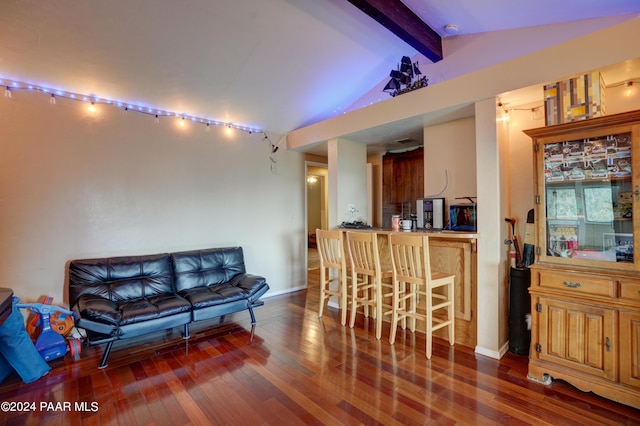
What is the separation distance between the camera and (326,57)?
3551 mm

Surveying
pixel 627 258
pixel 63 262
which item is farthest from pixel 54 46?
pixel 627 258

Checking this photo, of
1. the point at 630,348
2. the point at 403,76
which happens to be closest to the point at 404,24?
the point at 403,76

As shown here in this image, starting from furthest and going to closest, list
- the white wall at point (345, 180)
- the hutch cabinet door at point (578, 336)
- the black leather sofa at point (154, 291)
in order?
1. the white wall at point (345, 180)
2. the black leather sofa at point (154, 291)
3. the hutch cabinet door at point (578, 336)

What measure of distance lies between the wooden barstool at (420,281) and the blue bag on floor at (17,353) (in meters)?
Answer: 3.09

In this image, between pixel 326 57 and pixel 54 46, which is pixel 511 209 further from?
pixel 54 46

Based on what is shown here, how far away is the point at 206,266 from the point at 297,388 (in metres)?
2.10

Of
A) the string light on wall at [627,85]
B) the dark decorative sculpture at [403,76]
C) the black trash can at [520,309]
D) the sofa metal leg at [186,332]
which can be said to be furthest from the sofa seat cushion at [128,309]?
the string light on wall at [627,85]

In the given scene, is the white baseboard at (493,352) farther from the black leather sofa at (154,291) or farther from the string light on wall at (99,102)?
the string light on wall at (99,102)

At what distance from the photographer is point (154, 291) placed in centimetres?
329

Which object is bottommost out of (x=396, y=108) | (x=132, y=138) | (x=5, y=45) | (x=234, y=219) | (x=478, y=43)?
(x=234, y=219)

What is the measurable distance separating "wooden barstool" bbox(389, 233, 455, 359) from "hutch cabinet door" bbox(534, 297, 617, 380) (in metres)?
0.74

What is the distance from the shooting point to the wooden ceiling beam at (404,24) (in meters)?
2.61

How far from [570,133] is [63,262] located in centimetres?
485

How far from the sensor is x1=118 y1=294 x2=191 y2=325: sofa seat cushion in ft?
8.75
